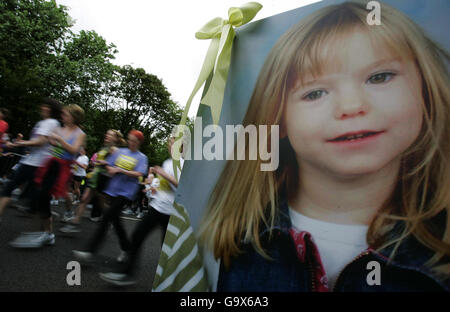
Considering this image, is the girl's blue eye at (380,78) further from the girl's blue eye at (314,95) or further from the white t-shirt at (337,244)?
the white t-shirt at (337,244)

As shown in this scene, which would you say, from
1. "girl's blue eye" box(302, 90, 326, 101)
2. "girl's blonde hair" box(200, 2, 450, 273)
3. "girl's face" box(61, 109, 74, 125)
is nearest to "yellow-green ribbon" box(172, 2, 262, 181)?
"girl's blonde hair" box(200, 2, 450, 273)

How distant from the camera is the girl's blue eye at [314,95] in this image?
3.75ft

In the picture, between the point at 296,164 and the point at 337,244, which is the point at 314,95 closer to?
the point at 296,164

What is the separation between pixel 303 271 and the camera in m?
1.07

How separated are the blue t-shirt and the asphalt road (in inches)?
26.1

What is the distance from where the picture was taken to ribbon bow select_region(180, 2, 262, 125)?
1.44 m

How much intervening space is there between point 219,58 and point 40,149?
2.57 metres

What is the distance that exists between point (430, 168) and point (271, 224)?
618 mm

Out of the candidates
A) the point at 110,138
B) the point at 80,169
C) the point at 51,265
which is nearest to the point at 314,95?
the point at 51,265

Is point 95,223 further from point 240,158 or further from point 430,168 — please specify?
point 430,168

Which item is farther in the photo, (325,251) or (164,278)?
(164,278)

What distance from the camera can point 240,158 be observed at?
53.3 inches

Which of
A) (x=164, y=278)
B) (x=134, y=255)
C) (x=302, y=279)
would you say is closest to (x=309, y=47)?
(x=302, y=279)

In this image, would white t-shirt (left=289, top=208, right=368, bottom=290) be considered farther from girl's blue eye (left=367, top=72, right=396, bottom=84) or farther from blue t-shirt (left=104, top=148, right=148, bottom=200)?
blue t-shirt (left=104, top=148, right=148, bottom=200)
